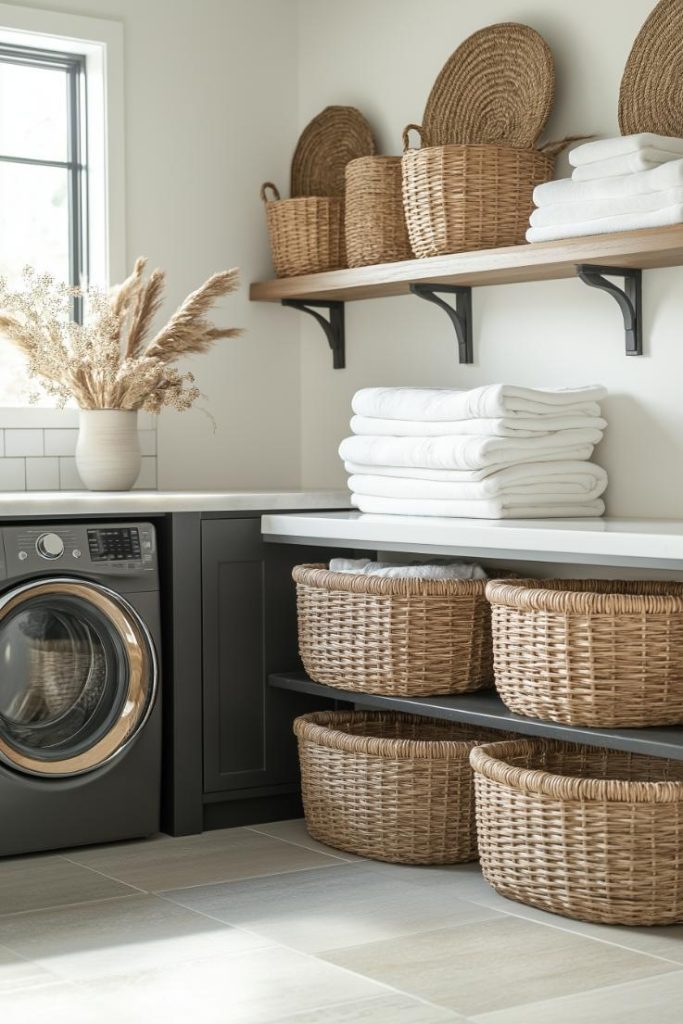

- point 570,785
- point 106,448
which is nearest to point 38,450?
point 106,448

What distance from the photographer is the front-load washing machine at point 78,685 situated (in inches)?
135

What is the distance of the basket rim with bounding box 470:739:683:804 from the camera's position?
2.80 m

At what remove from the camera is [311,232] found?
169 inches

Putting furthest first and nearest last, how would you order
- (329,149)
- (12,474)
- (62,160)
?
1. (329,149)
2. (62,160)
3. (12,474)

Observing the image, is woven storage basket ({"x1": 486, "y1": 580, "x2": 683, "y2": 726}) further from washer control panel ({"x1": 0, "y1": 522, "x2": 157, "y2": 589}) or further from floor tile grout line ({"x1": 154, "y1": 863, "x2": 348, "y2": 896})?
washer control panel ({"x1": 0, "y1": 522, "x2": 157, "y2": 589})

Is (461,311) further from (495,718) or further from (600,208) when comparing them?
(495,718)

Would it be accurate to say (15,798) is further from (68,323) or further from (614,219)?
(614,219)

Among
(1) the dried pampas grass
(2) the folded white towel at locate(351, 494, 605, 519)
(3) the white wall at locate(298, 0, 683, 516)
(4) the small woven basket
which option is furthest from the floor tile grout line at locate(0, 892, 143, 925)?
(4) the small woven basket

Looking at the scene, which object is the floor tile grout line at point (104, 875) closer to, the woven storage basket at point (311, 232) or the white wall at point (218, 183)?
the white wall at point (218, 183)

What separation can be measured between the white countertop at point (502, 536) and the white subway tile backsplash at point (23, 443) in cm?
80

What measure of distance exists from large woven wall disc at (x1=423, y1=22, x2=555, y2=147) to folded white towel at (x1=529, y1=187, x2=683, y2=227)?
1.20 ft

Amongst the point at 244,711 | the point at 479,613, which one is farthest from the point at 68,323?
the point at 479,613

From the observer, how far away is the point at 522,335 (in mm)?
3883

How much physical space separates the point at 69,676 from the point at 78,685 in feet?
0.11
